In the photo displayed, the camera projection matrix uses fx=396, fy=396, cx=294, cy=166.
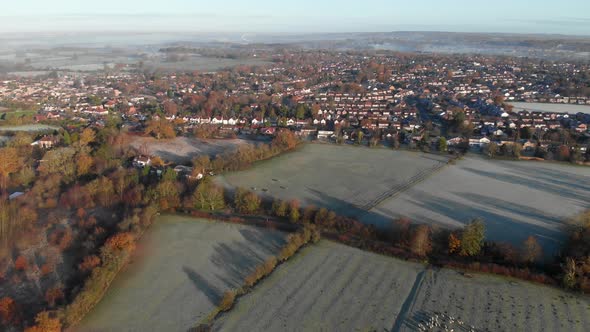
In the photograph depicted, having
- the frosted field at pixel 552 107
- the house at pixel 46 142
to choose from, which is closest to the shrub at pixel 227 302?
the house at pixel 46 142

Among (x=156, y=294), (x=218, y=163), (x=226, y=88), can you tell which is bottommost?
(x=156, y=294)

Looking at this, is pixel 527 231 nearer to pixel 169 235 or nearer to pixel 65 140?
pixel 169 235

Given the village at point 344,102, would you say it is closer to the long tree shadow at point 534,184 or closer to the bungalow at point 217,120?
the bungalow at point 217,120

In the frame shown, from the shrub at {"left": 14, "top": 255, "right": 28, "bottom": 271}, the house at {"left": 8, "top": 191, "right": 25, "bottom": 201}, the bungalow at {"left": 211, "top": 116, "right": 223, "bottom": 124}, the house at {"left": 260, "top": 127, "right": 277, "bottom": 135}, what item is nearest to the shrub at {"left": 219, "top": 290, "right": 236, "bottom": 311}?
the shrub at {"left": 14, "top": 255, "right": 28, "bottom": 271}

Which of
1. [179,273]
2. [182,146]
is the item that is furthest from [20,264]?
[182,146]

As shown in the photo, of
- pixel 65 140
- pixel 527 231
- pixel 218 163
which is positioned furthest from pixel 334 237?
pixel 65 140

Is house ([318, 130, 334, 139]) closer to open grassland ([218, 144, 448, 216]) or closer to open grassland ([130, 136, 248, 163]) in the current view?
open grassland ([218, 144, 448, 216])

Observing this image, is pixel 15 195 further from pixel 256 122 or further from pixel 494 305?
pixel 494 305

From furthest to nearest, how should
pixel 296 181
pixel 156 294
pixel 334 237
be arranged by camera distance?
pixel 296 181, pixel 334 237, pixel 156 294
